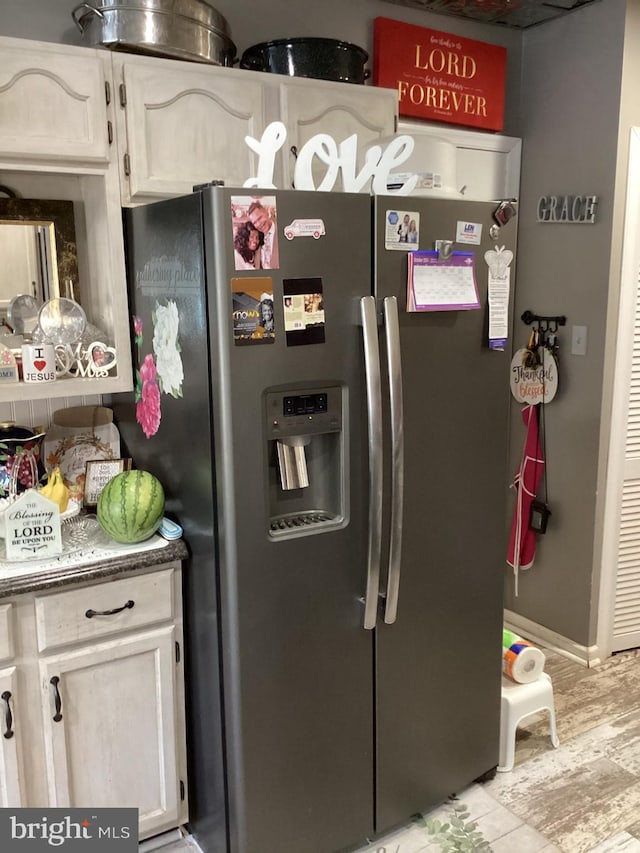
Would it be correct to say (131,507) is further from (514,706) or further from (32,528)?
(514,706)

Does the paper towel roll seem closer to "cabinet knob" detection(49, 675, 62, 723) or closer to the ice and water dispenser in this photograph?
the ice and water dispenser

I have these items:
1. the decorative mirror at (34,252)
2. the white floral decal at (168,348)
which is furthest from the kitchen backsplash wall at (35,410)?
the white floral decal at (168,348)

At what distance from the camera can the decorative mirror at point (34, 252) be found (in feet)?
6.95

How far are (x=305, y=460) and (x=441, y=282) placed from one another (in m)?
0.57

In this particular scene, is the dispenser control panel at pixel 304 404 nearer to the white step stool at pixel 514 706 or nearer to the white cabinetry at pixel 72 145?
the white cabinetry at pixel 72 145

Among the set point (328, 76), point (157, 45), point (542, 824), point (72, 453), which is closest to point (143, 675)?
point (72, 453)

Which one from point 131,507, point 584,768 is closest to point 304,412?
point 131,507

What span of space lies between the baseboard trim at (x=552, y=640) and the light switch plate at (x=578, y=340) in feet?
3.90

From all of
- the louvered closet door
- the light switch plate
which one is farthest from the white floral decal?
the louvered closet door

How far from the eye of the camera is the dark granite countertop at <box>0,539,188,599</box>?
69.4 inches

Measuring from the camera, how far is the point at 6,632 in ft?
5.82

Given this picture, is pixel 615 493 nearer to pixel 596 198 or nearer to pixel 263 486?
pixel 596 198

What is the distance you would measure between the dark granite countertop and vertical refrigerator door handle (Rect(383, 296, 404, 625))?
54cm

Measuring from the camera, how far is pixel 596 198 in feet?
9.11
